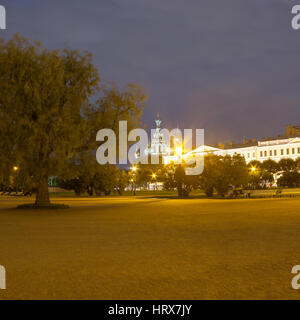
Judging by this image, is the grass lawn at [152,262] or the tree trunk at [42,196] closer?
the grass lawn at [152,262]

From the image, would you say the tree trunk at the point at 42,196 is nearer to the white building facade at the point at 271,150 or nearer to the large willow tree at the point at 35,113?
the large willow tree at the point at 35,113

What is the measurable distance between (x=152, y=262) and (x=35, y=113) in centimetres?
2192

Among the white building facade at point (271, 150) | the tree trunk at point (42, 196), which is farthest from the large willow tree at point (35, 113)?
the white building facade at point (271, 150)

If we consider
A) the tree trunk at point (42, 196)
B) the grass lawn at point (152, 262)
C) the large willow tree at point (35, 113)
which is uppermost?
the large willow tree at point (35, 113)

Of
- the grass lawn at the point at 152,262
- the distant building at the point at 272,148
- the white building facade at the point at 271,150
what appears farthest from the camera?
the distant building at the point at 272,148

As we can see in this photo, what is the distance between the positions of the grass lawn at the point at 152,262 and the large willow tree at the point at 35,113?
1206 cm

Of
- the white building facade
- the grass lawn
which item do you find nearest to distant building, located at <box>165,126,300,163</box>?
the white building facade

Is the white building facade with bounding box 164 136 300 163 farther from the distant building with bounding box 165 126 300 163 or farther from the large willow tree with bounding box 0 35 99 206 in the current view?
the large willow tree with bounding box 0 35 99 206

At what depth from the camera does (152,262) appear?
10.8 meters

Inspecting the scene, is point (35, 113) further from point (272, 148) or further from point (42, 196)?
point (272, 148)

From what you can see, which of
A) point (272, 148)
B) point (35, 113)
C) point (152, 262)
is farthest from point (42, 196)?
point (272, 148)

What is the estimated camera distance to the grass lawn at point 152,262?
8031mm

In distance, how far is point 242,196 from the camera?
160 ft
